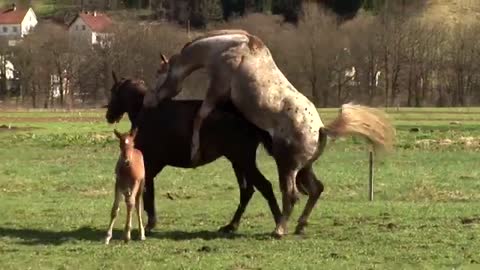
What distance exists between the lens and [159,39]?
9938 cm

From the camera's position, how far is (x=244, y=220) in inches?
629

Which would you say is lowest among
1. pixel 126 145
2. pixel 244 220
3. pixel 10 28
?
pixel 10 28

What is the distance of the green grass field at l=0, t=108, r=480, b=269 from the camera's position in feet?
→ 38.9

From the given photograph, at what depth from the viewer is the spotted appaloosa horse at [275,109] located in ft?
45.1

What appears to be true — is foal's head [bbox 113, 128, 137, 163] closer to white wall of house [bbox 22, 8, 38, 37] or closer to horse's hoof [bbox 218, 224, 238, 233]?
horse's hoof [bbox 218, 224, 238, 233]

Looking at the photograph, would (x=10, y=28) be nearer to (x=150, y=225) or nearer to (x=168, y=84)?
(x=168, y=84)

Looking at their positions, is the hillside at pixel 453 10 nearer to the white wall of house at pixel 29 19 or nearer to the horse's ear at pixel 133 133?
the white wall of house at pixel 29 19

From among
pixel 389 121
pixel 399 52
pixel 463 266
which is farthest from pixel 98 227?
pixel 399 52

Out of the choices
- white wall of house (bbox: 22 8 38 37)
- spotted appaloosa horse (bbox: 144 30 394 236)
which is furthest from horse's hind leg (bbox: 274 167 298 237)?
white wall of house (bbox: 22 8 38 37)

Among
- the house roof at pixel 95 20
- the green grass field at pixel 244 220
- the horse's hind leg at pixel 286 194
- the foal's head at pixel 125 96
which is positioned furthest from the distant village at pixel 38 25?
the horse's hind leg at pixel 286 194

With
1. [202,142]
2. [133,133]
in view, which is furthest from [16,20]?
[133,133]

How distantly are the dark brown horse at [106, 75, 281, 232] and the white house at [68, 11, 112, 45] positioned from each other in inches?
3491

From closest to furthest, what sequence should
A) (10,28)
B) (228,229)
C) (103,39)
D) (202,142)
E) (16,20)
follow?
(202,142) → (228,229) → (103,39) → (16,20) → (10,28)

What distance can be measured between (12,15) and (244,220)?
6067 inches
